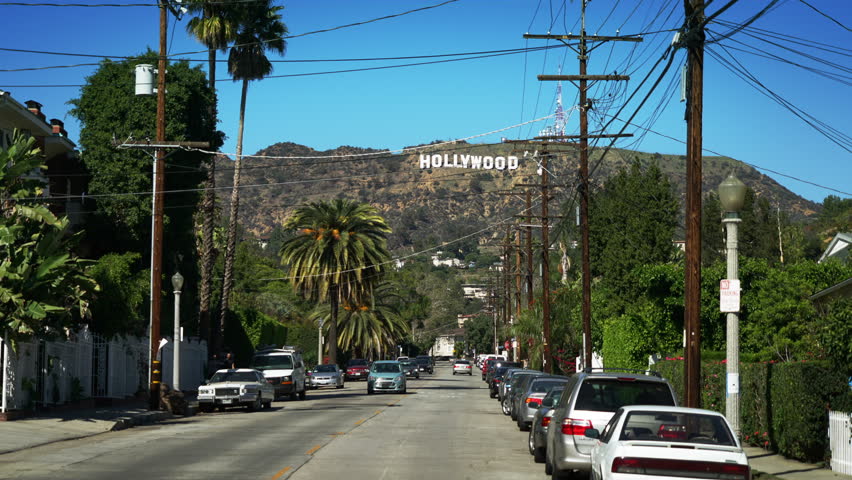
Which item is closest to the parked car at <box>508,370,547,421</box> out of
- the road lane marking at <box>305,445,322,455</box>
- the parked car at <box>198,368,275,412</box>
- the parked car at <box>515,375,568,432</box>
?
the parked car at <box>515,375,568,432</box>

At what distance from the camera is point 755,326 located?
33.2m

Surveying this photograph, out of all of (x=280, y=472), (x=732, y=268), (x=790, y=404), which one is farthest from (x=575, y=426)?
(x=790, y=404)

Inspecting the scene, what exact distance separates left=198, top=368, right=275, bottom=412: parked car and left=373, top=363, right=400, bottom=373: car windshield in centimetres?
1577

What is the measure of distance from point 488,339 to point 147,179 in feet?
502

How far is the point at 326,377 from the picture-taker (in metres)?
58.9

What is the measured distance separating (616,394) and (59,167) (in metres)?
34.0

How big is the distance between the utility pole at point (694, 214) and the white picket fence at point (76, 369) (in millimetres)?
16202

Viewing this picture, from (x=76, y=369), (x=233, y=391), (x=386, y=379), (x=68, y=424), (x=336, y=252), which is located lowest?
(x=386, y=379)

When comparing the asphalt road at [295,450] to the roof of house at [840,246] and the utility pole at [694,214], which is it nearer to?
the utility pole at [694,214]

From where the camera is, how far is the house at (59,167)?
38.7m

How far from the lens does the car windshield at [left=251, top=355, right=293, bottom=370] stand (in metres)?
Result: 43.5

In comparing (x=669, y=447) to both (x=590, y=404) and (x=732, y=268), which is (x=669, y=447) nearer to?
(x=590, y=404)

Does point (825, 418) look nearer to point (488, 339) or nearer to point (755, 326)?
point (755, 326)

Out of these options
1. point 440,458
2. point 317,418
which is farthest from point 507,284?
point 440,458
